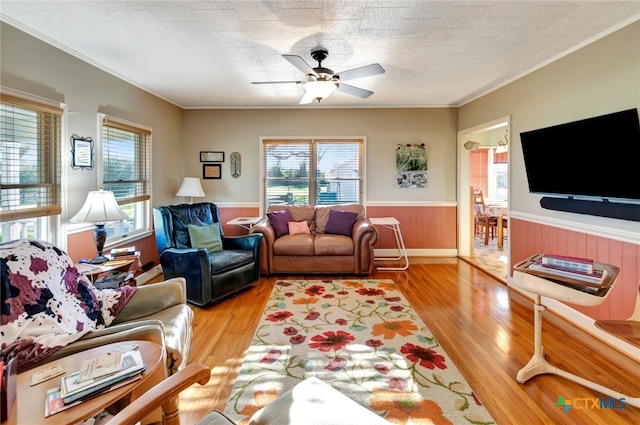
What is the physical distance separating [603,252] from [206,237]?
396 centimetres

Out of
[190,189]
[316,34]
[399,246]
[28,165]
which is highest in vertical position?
[316,34]

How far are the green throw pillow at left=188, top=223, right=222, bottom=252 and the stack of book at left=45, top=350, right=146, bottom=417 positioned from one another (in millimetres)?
2381

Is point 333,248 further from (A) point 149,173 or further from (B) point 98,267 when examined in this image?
(A) point 149,173

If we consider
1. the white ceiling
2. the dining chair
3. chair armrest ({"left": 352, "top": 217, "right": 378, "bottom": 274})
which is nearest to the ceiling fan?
the white ceiling

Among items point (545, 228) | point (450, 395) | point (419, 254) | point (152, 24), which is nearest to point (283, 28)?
point (152, 24)

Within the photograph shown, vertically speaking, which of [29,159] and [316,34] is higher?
[316,34]

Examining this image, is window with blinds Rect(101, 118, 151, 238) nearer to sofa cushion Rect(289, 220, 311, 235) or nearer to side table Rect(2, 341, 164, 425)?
sofa cushion Rect(289, 220, 311, 235)

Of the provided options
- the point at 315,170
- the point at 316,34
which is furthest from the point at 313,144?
the point at 316,34

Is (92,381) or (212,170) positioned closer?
(92,381)

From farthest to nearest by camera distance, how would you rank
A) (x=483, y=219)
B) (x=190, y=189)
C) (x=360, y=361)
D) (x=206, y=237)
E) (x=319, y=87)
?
(x=483, y=219)
(x=190, y=189)
(x=206, y=237)
(x=319, y=87)
(x=360, y=361)

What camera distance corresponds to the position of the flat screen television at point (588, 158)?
7.12 ft

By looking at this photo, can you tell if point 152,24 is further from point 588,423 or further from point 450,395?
point 588,423

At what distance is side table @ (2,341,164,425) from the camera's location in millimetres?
982

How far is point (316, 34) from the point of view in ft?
8.27
